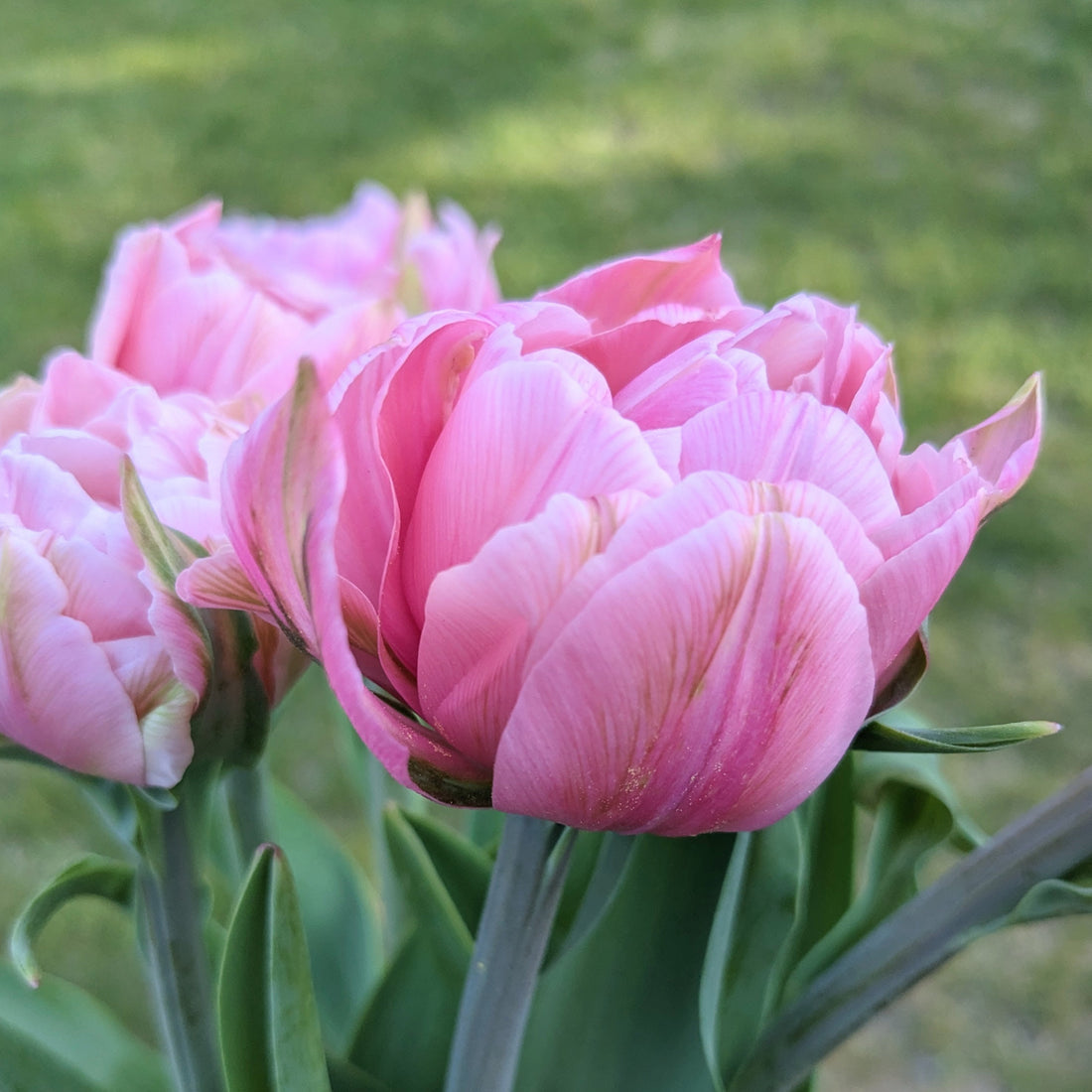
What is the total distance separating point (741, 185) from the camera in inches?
88.4

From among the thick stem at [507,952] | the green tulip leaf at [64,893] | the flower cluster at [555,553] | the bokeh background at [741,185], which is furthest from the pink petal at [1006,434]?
the bokeh background at [741,185]

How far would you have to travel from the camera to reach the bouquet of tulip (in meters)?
0.21

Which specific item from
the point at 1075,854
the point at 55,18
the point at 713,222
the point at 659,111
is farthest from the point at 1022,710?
the point at 55,18

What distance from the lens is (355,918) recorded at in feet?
1.70

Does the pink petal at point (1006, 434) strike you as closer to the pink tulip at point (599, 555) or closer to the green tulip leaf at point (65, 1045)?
the pink tulip at point (599, 555)

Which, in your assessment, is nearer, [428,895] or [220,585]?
[220,585]

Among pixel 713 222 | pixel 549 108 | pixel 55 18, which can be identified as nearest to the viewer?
pixel 713 222

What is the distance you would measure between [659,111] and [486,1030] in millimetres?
2413

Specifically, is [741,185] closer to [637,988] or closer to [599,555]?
[637,988]

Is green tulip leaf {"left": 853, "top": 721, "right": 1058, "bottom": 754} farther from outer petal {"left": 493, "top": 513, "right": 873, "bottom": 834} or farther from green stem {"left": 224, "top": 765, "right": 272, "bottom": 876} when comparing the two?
green stem {"left": 224, "top": 765, "right": 272, "bottom": 876}

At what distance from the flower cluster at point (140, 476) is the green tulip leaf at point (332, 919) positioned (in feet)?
0.66

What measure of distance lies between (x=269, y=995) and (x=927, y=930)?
0.14 meters

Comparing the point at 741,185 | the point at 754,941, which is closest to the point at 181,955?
the point at 754,941

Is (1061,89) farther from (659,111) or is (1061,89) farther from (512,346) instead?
(512,346)
